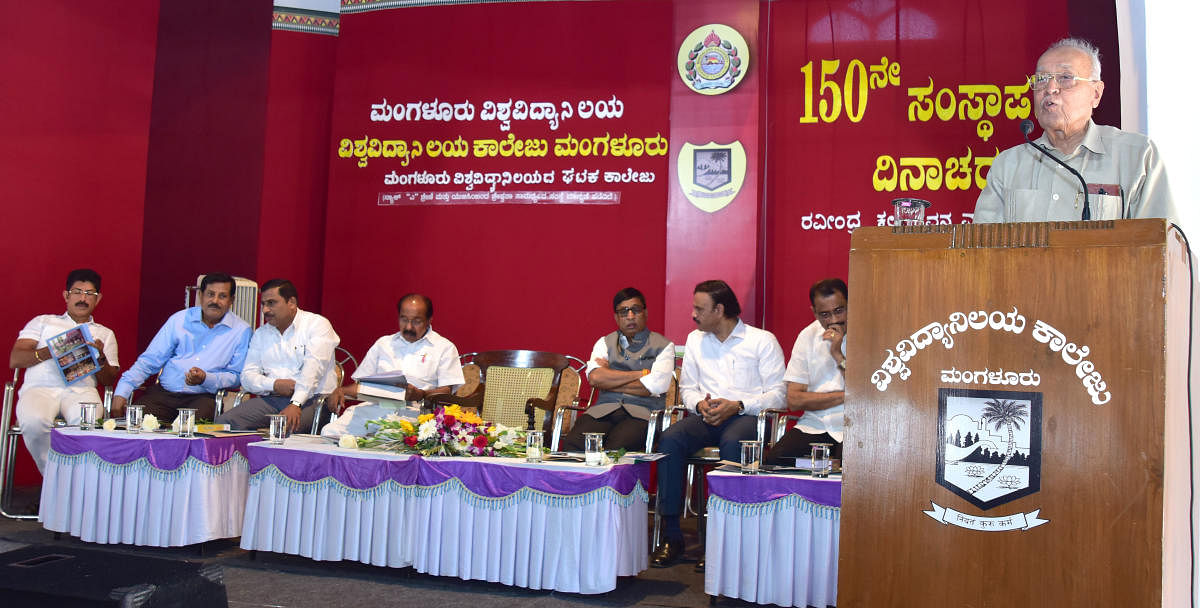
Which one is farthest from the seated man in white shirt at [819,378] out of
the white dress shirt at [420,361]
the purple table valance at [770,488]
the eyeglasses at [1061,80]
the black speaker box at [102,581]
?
the black speaker box at [102,581]

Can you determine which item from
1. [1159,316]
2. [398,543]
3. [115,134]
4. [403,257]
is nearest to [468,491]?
[398,543]

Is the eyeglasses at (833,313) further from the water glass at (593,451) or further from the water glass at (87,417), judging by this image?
the water glass at (87,417)

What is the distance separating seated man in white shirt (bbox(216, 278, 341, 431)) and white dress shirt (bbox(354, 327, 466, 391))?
22 cm

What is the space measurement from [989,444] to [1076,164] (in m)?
0.80

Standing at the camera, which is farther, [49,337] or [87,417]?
[49,337]

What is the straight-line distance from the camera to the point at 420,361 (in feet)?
17.1

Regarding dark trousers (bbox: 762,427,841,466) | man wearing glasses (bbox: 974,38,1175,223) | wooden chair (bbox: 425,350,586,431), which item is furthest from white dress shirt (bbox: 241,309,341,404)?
man wearing glasses (bbox: 974,38,1175,223)

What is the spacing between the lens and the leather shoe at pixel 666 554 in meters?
4.07

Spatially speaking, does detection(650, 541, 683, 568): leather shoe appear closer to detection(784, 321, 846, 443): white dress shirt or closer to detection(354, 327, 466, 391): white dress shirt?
detection(784, 321, 846, 443): white dress shirt

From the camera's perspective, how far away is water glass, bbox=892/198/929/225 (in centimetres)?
172

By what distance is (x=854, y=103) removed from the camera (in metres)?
5.75

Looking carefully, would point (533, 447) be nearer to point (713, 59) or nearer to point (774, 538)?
point (774, 538)

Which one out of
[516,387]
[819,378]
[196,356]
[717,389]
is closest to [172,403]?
[196,356]

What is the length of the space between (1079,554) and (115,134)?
6.06 meters
